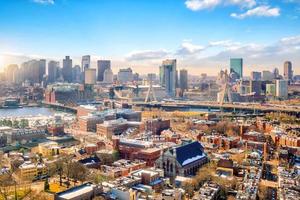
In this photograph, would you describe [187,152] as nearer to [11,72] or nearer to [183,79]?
[183,79]

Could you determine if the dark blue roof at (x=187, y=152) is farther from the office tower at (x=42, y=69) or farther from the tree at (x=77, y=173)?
the office tower at (x=42, y=69)

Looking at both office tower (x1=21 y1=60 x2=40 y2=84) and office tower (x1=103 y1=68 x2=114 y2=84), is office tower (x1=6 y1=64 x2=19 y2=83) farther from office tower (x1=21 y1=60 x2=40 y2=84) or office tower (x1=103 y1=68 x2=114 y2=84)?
office tower (x1=103 y1=68 x2=114 y2=84)

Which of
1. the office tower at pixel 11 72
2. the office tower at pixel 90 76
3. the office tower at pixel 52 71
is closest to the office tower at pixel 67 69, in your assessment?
the office tower at pixel 52 71

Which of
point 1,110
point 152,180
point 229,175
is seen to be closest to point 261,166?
point 229,175

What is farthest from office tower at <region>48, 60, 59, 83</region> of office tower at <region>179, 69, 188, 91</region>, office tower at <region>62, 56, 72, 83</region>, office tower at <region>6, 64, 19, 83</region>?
office tower at <region>179, 69, 188, 91</region>

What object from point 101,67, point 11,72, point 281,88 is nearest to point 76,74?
point 101,67

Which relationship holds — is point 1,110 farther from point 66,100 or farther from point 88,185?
point 88,185
